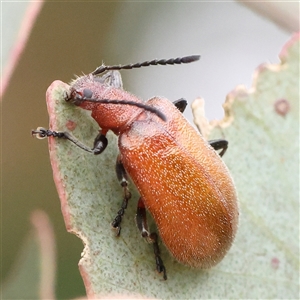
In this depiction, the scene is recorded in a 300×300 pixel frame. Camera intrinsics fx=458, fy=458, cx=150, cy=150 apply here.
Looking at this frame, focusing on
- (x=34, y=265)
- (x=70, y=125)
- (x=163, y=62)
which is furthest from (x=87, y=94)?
(x=34, y=265)

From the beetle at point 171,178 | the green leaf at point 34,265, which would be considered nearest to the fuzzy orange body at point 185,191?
the beetle at point 171,178

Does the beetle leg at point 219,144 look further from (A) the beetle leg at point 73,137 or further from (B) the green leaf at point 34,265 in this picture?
(B) the green leaf at point 34,265

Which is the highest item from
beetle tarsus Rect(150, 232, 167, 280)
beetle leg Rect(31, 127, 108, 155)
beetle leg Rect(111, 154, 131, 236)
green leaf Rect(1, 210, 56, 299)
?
beetle leg Rect(31, 127, 108, 155)

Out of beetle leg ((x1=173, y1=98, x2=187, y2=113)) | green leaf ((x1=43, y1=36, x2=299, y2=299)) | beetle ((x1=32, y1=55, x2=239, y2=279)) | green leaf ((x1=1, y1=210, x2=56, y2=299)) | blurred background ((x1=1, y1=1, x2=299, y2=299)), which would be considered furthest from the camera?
blurred background ((x1=1, y1=1, x2=299, y2=299))

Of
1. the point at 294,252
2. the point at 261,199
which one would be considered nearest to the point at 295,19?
the point at 261,199

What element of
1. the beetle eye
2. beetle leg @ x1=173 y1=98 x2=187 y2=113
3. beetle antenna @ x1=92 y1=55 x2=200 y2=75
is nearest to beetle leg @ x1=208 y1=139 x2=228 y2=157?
beetle leg @ x1=173 y1=98 x2=187 y2=113

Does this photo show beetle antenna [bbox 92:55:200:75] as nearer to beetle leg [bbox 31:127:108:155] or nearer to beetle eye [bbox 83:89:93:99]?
beetle eye [bbox 83:89:93:99]

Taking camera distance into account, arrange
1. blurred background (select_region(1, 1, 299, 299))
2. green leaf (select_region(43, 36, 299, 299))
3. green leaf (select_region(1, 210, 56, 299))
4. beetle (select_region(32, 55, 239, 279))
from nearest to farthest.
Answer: green leaf (select_region(43, 36, 299, 299)), beetle (select_region(32, 55, 239, 279)), green leaf (select_region(1, 210, 56, 299)), blurred background (select_region(1, 1, 299, 299))

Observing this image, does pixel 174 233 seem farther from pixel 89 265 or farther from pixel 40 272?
pixel 40 272
